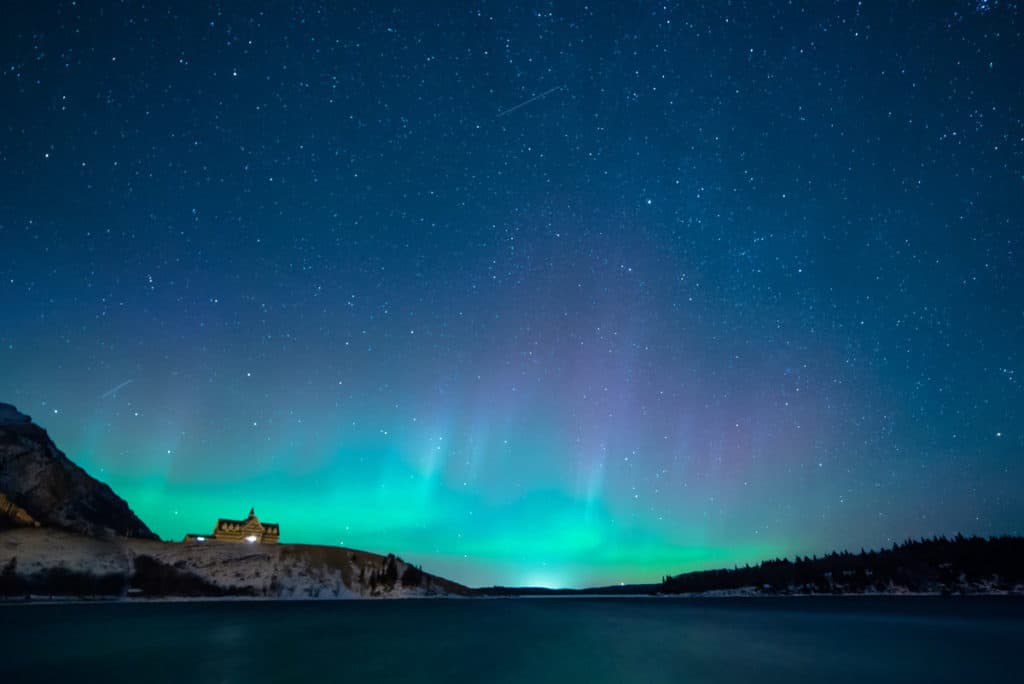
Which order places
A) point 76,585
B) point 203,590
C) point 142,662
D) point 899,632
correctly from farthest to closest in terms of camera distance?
1. point 203,590
2. point 76,585
3. point 899,632
4. point 142,662

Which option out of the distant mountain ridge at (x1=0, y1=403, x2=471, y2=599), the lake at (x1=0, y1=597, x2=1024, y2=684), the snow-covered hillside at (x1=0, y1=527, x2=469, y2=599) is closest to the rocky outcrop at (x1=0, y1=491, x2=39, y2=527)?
the distant mountain ridge at (x1=0, y1=403, x2=471, y2=599)

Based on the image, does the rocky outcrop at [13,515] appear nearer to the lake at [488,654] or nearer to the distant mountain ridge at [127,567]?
the distant mountain ridge at [127,567]

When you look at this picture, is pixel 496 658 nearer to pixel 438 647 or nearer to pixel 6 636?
pixel 438 647

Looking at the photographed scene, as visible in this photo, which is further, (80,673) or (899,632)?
(899,632)

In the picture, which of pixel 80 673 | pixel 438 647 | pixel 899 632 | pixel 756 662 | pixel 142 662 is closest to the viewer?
pixel 80 673

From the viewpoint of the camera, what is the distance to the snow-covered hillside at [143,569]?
5556 inches

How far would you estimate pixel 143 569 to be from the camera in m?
163

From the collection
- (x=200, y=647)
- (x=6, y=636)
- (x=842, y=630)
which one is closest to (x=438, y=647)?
(x=200, y=647)

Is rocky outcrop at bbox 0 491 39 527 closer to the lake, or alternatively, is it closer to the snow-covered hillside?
the snow-covered hillside

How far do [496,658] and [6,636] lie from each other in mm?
47434

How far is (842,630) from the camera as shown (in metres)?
73.3

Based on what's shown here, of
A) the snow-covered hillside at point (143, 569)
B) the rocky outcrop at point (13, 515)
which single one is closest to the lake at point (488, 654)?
the snow-covered hillside at point (143, 569)

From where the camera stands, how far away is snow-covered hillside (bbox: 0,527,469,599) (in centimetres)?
14112

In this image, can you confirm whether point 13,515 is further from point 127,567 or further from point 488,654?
point 488,654
